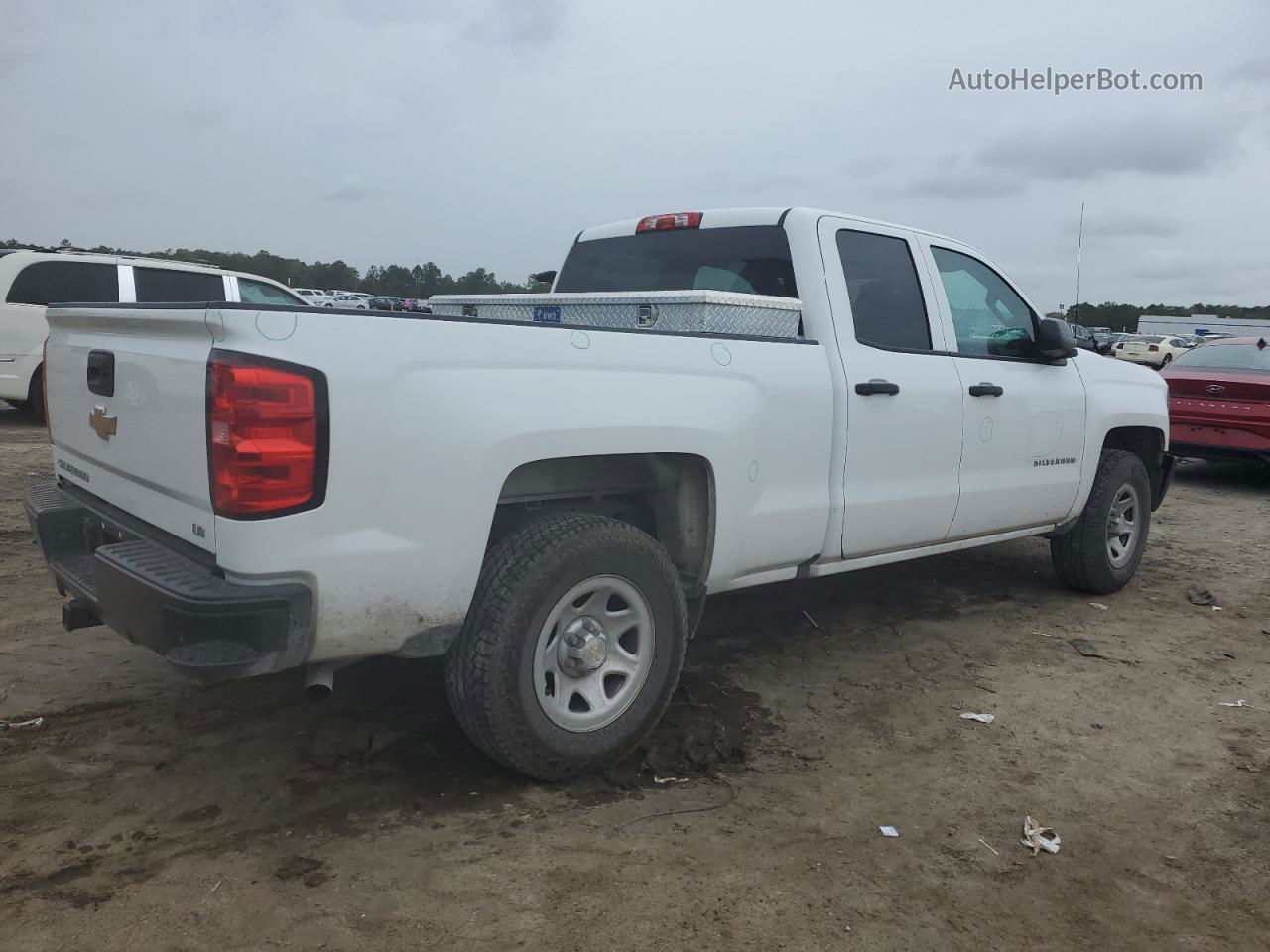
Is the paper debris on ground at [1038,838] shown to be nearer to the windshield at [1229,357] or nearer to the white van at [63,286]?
the windshield at [1229,357]

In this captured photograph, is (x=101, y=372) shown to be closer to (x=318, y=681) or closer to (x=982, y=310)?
(x=318, y=681)

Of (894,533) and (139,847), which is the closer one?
(139,847)

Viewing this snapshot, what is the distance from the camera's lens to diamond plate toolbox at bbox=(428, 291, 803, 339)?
352 cm

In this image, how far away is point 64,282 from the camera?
10.0 meters

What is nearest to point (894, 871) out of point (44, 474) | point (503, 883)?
point (503, 883)

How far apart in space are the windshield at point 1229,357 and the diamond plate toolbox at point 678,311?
26.7 feet

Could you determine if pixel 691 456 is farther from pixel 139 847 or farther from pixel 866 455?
pixel 139 847

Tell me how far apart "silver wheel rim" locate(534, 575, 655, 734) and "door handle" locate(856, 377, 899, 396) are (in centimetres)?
132

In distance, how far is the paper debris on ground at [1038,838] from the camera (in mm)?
2924

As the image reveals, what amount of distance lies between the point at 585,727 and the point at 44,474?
6707 mm

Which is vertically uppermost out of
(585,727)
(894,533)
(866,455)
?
(866,455)

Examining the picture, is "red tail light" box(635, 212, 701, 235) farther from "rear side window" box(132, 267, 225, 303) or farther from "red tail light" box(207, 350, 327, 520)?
"rear side window" box(132, 267, 225, 303)

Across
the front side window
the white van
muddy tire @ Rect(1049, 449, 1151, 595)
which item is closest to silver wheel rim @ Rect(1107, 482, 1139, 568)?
muddy tire @ Rect(1049, 449, 1151, 595)

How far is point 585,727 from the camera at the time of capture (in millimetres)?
3129
